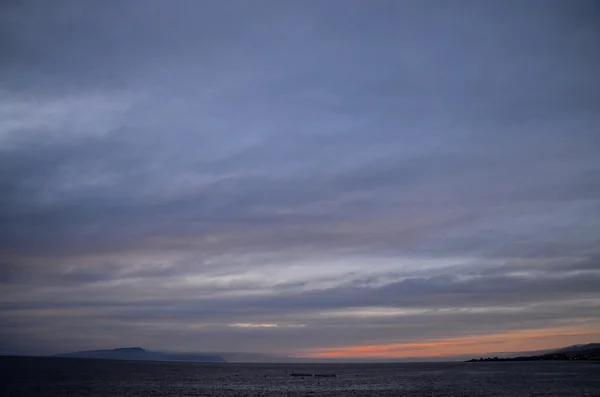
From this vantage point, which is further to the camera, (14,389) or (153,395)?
(14,389)

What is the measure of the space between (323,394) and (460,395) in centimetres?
2558

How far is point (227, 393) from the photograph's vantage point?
99.4 meters

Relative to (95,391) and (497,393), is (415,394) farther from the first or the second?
(95,391)

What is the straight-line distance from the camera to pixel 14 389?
99.0 meters

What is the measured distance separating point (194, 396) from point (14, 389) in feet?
126

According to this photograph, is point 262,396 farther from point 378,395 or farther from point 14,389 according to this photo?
point 14,389

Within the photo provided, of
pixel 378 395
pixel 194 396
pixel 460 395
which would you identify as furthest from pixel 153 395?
pixel 460 395

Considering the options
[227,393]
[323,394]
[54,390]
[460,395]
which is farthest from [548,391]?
[54,390]

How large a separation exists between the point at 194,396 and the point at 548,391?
6749 centimetres

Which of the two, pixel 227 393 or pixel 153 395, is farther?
pixel 227 393

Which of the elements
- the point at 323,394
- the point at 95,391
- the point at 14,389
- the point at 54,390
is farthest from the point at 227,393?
the point at 14,389

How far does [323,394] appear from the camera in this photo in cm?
9688

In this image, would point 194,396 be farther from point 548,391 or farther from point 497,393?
point 548,391

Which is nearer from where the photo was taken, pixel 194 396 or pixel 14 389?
pixel 194 396
